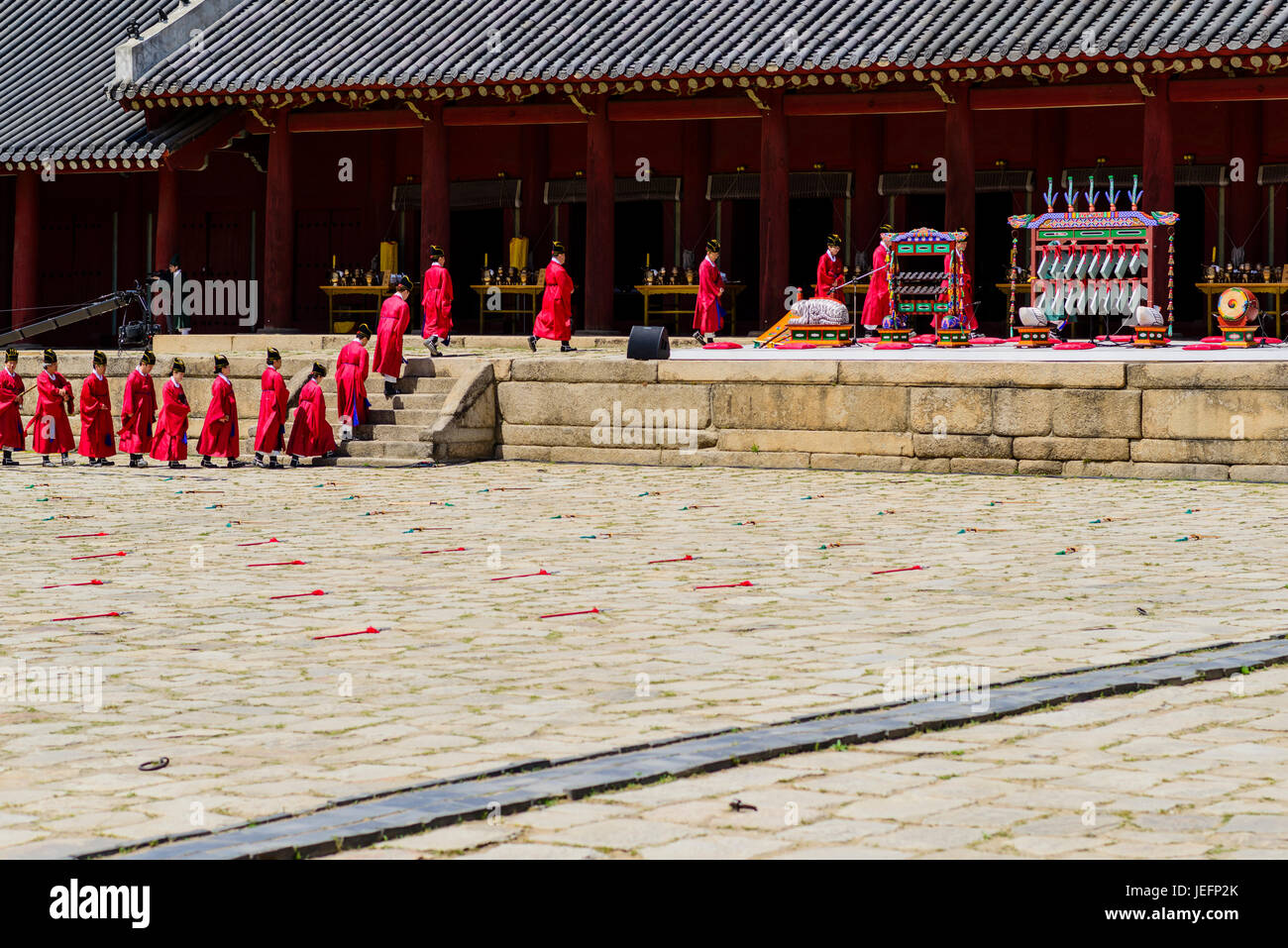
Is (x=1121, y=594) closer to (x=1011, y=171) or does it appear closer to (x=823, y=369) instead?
(x=823, y=369)

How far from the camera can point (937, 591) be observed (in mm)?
9367

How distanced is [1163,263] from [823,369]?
23.6 feet

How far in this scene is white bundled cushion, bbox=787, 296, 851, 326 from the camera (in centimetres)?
2009

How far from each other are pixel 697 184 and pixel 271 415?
9.42 meters

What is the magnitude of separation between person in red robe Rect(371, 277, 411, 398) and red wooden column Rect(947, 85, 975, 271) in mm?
7234

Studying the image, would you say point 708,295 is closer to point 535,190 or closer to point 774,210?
point 774,210

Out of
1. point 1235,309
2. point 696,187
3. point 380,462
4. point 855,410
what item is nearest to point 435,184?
point 696,187

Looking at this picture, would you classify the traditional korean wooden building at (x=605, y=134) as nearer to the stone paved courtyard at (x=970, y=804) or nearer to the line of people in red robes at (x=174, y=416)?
the line of people in red robes at (x=174, y=416)

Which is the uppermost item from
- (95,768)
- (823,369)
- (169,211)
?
(169,211)

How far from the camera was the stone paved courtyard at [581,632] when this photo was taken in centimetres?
536

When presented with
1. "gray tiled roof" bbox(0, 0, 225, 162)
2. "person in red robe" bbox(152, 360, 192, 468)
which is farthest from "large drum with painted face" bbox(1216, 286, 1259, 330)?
"gray tiled roof" bbox(0, 0, 225, 162)

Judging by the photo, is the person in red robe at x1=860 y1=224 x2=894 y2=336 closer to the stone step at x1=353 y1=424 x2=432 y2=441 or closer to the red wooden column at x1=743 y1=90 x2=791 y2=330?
the red wooden column at x1=743 y1=90 x2=791 y2=330

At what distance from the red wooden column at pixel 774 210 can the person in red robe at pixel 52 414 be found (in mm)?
8993

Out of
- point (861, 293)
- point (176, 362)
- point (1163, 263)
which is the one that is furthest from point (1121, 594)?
point (861, 293)
